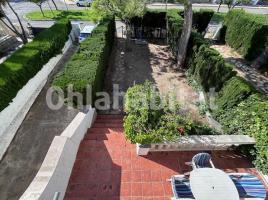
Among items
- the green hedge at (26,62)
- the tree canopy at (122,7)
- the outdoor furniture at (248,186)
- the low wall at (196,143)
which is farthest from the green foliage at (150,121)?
the tree canopy at (122,7)

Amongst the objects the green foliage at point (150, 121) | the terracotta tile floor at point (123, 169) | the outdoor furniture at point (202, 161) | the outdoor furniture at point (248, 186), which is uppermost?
the green foliage at point (150, 121)

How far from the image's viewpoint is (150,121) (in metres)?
7.46

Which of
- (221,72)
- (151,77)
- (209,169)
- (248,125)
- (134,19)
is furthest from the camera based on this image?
(134,19)

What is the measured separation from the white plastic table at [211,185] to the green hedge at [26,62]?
7.61 m

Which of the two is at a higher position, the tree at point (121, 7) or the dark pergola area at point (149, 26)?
the tree at point (121, 7)

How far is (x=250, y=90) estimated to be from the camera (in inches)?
338

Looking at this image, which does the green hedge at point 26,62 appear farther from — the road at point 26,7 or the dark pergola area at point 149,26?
the road at point 26,7

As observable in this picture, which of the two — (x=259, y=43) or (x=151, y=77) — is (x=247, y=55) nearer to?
(x=259, y=43)

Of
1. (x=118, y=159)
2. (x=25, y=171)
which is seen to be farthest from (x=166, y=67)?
(x=25, y=171)

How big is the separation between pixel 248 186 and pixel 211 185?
1.10 metres

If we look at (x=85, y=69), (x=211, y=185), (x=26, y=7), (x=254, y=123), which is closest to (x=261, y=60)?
(x=254, y=123)

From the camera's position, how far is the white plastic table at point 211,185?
18.3 ft

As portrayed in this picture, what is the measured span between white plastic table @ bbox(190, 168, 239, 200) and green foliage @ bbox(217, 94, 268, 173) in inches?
72.5

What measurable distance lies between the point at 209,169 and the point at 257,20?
1410cm
